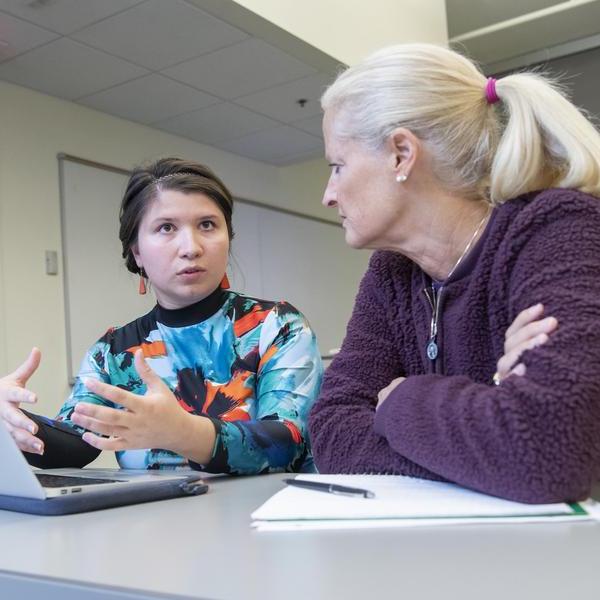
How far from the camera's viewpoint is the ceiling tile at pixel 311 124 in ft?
15.8

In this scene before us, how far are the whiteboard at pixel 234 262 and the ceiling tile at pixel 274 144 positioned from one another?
375 millimetres

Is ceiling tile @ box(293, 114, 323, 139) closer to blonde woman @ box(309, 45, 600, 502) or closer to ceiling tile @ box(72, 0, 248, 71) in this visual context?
ceiling tile @ box(72, 0, 248, 71)

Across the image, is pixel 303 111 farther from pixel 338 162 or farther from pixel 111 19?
pixel 338 162

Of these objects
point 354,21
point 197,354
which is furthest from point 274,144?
point 197,354

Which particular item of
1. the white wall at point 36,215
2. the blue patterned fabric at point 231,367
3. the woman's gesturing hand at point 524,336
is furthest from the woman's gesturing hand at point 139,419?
the white wall at point 36,215

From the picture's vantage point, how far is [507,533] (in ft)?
2.11

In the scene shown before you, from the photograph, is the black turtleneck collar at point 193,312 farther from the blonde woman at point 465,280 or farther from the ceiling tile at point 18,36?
the ceiling tile at point 18,36

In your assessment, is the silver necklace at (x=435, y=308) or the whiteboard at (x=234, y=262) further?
the whiteboard at (x=234, y=262)

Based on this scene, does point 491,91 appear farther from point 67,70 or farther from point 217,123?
point 217,123

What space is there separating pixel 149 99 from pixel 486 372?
3517 millimetres

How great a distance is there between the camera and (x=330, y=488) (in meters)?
0.83

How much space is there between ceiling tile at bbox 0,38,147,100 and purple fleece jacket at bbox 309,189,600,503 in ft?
9.06

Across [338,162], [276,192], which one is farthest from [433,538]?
[276,192]

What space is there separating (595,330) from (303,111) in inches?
158
